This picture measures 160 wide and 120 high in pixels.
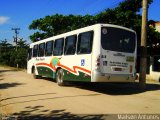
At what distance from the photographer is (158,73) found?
2862 cm

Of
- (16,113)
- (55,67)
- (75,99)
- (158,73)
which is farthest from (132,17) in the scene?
(16,113)

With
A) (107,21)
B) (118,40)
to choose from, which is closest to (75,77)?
(118,40)

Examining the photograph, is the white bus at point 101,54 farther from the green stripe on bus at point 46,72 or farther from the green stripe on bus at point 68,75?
the green stripe on bus at point 46,72

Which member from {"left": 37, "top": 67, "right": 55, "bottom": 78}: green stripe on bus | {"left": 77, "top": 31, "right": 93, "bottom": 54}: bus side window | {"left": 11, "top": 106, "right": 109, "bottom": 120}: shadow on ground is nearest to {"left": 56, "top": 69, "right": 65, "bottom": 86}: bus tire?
{"left": 37, "top": 67, "right": 55, "bottom": 78}: green stripe on bus

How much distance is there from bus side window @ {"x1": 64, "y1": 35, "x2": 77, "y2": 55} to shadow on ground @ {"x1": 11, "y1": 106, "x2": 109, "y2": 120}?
6209 mm

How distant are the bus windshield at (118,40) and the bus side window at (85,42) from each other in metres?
0.66

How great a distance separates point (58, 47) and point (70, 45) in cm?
227

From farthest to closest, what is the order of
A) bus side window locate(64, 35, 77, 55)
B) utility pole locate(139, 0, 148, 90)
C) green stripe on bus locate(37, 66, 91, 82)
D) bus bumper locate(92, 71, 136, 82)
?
bus side window locate(64, 35, 77, 55) → utility pole locate(139, 0, 148, 90) → green stripe on bus locate(37, 66, 91, 82) → bus bumper locate(92, 71, 136, 82)

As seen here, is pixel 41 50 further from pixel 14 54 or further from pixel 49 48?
pixel 14 54

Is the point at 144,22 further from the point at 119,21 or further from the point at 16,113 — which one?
the point at 119,21

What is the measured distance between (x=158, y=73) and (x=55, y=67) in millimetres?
11423

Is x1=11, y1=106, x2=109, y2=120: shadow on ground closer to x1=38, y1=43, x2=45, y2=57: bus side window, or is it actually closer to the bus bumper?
the bus bumper

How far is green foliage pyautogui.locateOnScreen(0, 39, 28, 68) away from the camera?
63.5m

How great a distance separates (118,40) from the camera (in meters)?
15.5
